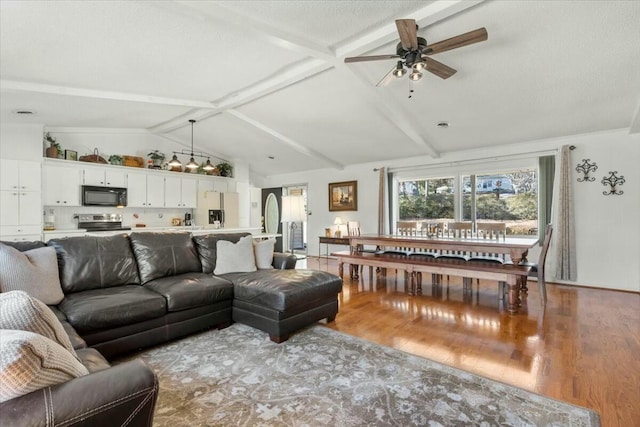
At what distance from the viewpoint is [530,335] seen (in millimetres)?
2926

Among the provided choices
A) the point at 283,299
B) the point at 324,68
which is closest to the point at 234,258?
the point at 283,299

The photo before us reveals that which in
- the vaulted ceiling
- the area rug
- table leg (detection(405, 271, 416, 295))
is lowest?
the area rug

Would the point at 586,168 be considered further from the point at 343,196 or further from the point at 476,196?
the point at 343,196

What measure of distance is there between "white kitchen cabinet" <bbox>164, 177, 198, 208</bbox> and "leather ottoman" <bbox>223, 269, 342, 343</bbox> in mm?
4376

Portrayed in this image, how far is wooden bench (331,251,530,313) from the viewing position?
140 inches

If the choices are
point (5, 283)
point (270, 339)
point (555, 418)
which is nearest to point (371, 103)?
point (270, 339)

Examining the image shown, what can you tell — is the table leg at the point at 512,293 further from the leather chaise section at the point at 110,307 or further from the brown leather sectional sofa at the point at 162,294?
the leather chaise section at the point at 110,307

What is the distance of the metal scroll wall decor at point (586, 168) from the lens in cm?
481

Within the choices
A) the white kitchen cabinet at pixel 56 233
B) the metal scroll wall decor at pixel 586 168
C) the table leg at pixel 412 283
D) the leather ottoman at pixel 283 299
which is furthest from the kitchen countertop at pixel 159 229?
the metal scroll wall decor at pixel 586 168

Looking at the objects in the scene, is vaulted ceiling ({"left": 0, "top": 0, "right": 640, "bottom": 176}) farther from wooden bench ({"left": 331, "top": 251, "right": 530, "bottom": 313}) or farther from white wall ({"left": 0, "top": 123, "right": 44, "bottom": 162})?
wooden bench ({"left": 331, "top": 251, "right": 530, "bottom": 313})

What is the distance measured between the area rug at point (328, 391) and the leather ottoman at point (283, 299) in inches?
8.1

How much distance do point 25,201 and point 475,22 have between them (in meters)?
6.49

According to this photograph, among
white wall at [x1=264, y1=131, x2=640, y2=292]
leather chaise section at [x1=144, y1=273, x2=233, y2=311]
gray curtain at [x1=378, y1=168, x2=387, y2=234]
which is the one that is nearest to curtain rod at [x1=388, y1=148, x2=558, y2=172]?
white wall at [x1=264, y1=131, x2=640, y2=292]

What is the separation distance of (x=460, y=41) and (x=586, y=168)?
394 cm
